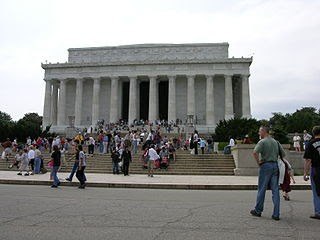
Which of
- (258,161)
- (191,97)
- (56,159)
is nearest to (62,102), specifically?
(191,97)

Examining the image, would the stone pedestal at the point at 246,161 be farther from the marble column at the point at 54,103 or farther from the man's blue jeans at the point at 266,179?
the marble column at the point at 54,103

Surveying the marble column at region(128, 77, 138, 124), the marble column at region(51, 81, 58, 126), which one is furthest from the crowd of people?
the marble column at region(51, 81, 58, 126)

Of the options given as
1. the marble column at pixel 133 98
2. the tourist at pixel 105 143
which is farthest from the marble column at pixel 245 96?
the tourist at pixel 105 143

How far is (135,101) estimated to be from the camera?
208 ft

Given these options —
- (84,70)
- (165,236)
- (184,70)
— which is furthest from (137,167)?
(84,70)

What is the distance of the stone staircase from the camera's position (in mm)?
24297

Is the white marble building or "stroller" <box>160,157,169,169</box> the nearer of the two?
"stroller" <box>160,157,169,169</box>

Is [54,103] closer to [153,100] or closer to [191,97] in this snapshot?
[153,100]

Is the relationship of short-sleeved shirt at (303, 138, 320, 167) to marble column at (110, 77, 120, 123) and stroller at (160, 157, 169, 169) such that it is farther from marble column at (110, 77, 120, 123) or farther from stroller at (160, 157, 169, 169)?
marble column at (110, 77, 120, 123)

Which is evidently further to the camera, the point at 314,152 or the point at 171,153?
the point at 171,153

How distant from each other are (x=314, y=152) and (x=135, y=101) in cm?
5536

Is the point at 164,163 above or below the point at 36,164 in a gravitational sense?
above

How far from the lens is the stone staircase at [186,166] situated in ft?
79.7

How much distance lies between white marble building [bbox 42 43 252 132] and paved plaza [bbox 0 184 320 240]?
169 ft
